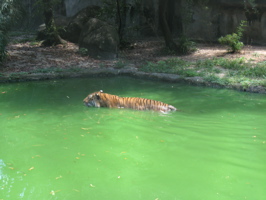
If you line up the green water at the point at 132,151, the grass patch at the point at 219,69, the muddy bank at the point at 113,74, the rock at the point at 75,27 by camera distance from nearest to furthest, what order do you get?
the green water at the point at 132,151
the grass patch at the point at 219,69
the muddy bank at the point at 113,74
the rock at the point at 75,27

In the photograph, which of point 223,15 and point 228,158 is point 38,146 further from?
point 223,15

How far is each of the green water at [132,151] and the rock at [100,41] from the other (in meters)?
6.27

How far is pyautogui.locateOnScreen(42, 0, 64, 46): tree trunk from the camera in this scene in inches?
524

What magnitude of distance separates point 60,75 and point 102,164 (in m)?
6.97

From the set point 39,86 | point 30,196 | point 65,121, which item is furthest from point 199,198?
point 39,86

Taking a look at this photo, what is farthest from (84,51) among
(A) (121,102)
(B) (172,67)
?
(A) (121,102)

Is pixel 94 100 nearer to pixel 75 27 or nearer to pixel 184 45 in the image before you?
pixel 184 45

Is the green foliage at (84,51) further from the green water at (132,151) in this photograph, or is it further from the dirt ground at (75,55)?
the green water at (132,151)

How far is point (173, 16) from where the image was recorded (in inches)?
669

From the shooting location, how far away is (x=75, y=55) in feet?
43.5

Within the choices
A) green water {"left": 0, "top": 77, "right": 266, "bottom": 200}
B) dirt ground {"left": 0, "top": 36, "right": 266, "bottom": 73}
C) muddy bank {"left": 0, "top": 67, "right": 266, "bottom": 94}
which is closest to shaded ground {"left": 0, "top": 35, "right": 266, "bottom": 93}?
dirt ground {"left": 0, "top": 36, "right": 266, "bottom": 73}

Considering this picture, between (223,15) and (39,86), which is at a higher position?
(223,15)

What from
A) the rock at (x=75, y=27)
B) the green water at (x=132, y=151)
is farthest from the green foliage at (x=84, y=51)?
the green water at (x=132, y=151)

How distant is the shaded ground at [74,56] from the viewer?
11.1 meters
